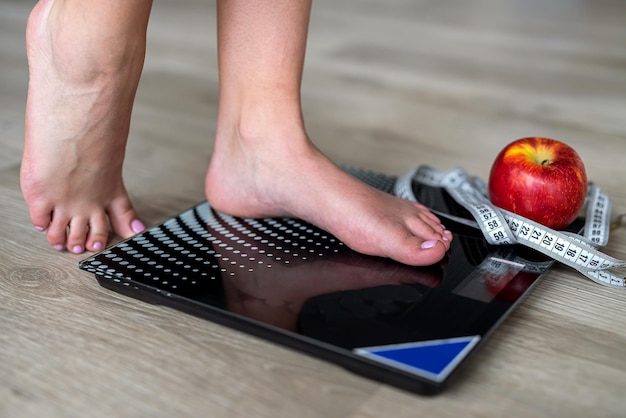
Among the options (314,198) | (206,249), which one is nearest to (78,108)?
(206,249)

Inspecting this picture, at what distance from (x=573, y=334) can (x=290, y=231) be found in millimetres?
497

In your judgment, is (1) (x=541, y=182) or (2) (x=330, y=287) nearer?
(2) (x=330, y=287)

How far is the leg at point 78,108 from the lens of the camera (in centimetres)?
119

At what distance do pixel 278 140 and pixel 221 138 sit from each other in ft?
0.41

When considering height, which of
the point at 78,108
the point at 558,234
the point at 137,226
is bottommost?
the point at 137,226

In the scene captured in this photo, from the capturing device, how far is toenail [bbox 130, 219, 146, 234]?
1.40m

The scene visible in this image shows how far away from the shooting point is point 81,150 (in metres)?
1.28

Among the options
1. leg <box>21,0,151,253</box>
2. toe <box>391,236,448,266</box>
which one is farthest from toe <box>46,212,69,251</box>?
toe <box>391,236,448,266</box>

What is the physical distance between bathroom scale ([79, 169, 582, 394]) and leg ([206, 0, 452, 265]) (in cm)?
5

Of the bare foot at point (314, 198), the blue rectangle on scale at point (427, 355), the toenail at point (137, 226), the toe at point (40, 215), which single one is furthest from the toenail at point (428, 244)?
the toe at point (40, 215)

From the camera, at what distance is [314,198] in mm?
1338

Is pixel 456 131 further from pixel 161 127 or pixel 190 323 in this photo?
pixel 190 323

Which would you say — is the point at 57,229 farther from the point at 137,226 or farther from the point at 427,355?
the point at 427,355

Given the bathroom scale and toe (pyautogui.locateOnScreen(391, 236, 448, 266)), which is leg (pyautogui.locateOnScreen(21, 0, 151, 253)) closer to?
the bathroom scale
